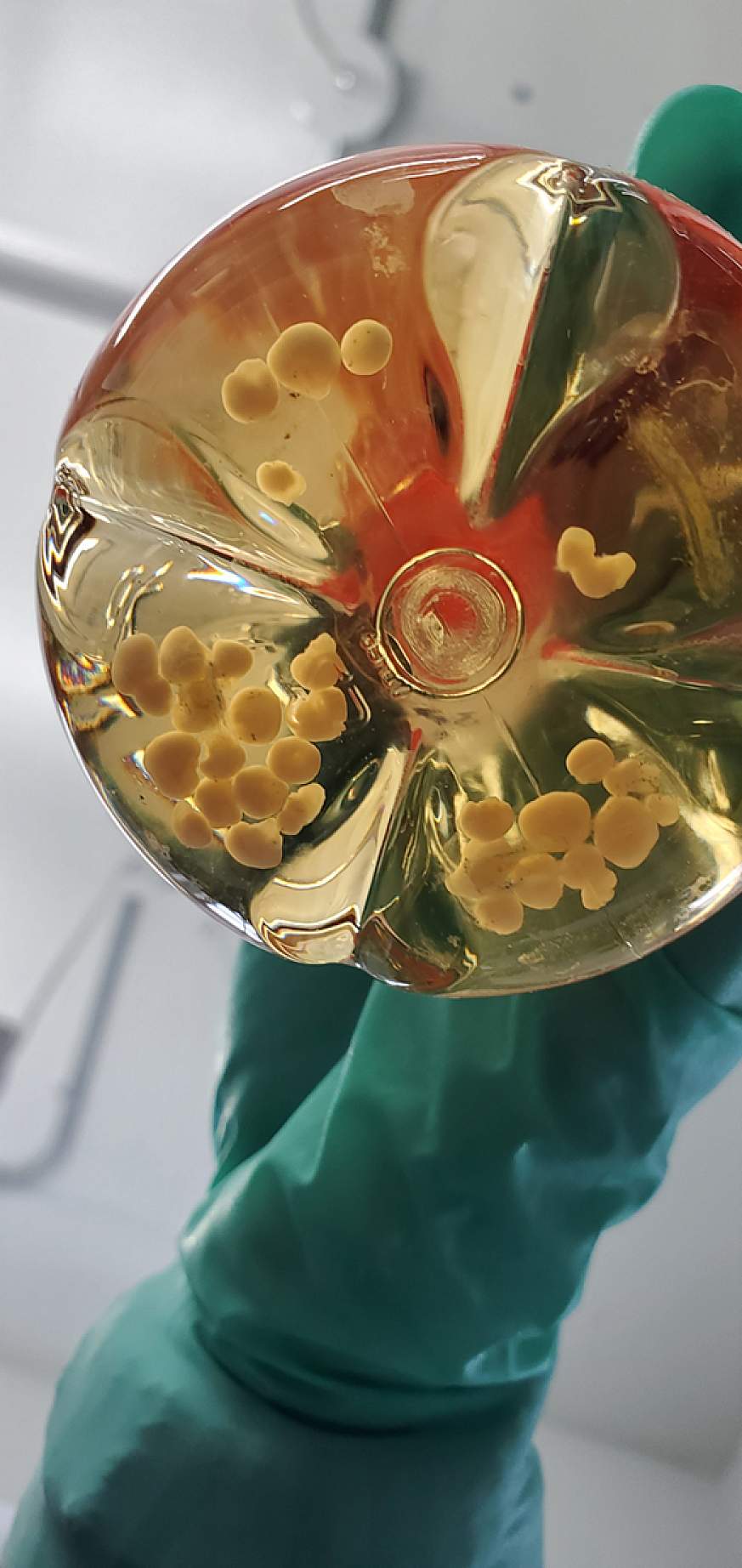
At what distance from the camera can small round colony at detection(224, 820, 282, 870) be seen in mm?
433

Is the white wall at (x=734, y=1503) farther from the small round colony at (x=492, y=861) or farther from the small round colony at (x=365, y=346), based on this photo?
the small round colony at (x=365, y=346)

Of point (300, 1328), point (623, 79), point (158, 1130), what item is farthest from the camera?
point (158, 1130)

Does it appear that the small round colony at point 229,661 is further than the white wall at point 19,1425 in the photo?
No

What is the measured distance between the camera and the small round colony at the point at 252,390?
1.30 ft

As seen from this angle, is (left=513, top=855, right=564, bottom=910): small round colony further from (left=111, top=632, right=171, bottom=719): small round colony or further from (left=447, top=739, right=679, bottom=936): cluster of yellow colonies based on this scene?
(left=111, top=632, right=171, bottom=719): small round colony

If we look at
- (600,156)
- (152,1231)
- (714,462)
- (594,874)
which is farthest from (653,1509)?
(600,156)

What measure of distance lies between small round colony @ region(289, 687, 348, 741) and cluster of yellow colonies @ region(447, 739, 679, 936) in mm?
52

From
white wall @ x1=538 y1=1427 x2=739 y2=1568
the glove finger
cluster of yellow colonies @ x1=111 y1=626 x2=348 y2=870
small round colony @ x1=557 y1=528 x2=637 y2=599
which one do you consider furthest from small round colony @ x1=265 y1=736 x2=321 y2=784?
white wall @ x1=538 y1=1427 x2=739 y2=1568

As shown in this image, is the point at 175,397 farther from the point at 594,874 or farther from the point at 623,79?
the point at 623,79

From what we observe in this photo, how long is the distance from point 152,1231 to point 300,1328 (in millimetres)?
449

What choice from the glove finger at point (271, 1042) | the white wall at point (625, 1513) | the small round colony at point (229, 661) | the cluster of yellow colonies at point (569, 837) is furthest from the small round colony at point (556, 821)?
the white wall at point (625, 1513)

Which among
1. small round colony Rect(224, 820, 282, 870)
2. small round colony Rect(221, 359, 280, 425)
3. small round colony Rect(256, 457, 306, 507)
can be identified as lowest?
small round colony Rect(224, 820, 282, 870)

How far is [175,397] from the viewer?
0.42 meters

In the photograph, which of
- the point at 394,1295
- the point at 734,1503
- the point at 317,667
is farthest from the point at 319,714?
A: the point at 734,1503
